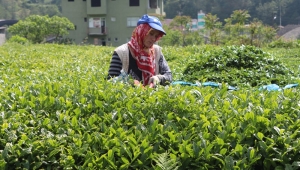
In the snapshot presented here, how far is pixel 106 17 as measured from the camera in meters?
34.1

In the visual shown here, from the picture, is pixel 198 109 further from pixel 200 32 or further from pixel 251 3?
pixel 251 3

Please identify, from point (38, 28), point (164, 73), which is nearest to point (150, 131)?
point (164, 73)

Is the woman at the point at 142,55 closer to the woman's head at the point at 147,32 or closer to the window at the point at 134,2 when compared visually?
Result: the woman's head at the point at 147,32

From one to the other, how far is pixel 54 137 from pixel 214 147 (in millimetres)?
820

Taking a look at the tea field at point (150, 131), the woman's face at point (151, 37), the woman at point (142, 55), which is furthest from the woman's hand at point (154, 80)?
the tea field at point (150, 131)

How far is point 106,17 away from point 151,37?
31319 mm

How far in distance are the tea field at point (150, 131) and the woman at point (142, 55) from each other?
2.85ft

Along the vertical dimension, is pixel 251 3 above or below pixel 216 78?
above

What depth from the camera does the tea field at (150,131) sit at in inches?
70.1

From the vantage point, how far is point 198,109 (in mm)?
2260

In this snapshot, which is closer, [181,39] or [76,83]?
[76,83]

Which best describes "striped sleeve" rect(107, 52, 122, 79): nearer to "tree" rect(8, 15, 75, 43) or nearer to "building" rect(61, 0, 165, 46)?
"tree" rect(8, 15, 75, 43)

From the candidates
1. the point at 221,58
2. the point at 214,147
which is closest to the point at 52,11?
the point at 221,58

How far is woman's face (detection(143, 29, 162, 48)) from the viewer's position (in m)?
3.42
